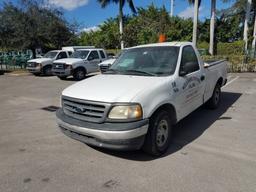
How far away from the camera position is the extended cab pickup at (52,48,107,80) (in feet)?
45.6

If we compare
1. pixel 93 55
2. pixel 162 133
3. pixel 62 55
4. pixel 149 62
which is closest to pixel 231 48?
pixel 93 55

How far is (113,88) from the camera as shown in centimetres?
378

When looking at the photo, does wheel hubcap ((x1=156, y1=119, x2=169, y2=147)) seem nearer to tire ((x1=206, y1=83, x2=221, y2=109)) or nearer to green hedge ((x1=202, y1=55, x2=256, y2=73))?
tire ((x1=206, y1=83, x2=221, y2=109))

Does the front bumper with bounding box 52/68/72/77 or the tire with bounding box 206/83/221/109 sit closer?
the tire with bounding box 206/83/221/109

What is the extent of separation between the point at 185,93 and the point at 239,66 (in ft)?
41.6

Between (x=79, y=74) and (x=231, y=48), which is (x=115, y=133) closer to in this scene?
(x=79, y=74)

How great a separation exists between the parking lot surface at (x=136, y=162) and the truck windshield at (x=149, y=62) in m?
1.39

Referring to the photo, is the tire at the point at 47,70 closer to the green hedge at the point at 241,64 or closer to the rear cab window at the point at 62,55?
the rear cab window at the point at 62,55

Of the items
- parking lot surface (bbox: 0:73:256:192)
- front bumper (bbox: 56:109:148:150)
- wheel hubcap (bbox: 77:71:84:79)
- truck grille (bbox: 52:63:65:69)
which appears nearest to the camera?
parking lot surface (bbox: 0:73:256:192)

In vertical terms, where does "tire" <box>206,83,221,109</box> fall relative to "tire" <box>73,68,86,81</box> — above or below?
below

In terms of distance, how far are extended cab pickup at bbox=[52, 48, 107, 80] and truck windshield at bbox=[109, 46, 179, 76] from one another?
9189 mm

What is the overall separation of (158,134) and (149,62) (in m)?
1.49

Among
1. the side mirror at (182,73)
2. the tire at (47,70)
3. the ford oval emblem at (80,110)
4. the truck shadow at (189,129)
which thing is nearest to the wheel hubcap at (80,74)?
the tire at (47,70)

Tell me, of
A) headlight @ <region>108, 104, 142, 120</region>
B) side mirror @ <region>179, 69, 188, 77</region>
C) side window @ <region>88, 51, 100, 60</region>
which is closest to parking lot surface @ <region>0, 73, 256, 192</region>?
headlight @ <region>108, 104, 142, 120</region>
